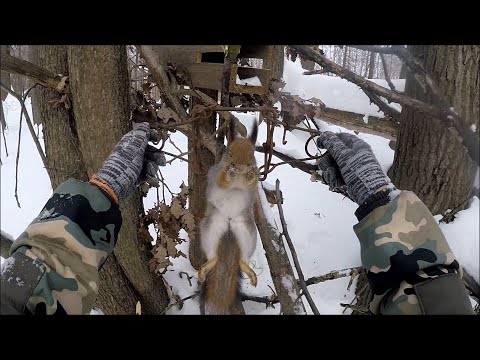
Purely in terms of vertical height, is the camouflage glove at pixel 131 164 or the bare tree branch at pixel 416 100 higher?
the bare tree branch at pixel 416 100

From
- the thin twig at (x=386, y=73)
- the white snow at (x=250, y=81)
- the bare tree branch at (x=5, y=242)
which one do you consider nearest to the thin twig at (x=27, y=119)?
the bare tree branch at (x=5, y=242)

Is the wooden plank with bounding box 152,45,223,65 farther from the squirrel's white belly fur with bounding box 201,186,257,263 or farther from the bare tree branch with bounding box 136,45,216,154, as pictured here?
the squirrel's white belly fur with bounding box 201,186,257,263

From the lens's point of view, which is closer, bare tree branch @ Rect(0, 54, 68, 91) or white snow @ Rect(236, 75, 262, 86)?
white snow @ Rect(236, 75, 262, 86)

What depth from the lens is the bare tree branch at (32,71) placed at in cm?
87

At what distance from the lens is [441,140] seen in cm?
94

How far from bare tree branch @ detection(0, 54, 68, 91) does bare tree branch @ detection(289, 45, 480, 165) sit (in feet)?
2.01

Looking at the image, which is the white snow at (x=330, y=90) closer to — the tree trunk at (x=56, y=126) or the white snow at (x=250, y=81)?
the white snow at (x=250, y=81)

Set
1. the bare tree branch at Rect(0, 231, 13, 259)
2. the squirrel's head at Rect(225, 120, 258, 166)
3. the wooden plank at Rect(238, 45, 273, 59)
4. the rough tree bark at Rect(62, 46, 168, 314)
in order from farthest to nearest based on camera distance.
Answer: the bare tree branch at Rect(0, 231, 13, 259)
the rough tree bark at Rect(62, 46, 168, 314)
the wooden plank at Rect(238, 45, 273, 59)
the squirrel's head at Rect(225, 120, 258, 166)

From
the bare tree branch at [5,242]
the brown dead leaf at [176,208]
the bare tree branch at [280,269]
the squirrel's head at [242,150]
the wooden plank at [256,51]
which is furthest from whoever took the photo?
the bare tree branch at [5,242]

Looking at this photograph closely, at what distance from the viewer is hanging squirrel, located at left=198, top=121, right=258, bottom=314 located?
553 mm

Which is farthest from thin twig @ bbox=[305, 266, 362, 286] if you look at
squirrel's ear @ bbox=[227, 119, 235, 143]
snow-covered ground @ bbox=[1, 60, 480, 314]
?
squirrel's ear @ bbox=[227, 119, 235, 143]

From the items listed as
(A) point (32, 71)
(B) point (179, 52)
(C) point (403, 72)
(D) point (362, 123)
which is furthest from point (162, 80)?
(D) point (362, 123)
